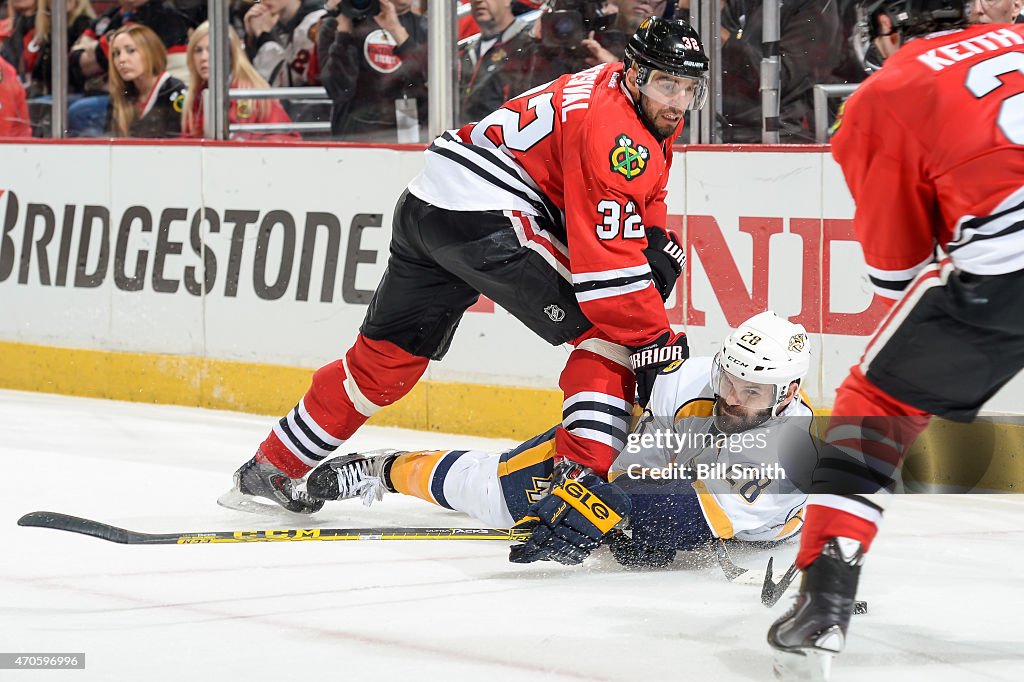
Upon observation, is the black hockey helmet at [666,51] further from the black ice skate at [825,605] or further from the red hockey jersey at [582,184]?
the black ice skate at [825,605]

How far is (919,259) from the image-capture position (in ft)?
6.97

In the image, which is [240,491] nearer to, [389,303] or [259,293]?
[389,303]

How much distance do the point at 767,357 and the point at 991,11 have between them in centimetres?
87

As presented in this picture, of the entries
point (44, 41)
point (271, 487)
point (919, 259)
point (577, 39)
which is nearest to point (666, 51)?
point (919, 259)

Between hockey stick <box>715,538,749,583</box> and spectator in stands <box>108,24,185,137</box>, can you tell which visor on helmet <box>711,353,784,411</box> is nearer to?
hockey stick <box>715,538,749,583</box>

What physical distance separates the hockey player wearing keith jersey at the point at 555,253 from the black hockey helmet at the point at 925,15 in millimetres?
917

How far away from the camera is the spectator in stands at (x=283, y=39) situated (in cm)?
529

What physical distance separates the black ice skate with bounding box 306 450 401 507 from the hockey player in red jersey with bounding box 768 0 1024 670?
1474 mm

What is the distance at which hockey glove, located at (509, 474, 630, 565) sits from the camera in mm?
2875

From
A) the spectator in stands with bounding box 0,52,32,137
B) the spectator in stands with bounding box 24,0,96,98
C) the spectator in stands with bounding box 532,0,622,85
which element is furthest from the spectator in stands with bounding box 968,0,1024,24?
the spectator in stands with bounding box 0,52,32,137

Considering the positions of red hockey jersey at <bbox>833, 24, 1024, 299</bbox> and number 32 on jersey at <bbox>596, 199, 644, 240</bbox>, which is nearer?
red hockey jersey at <bbox>833, 24, 1024, 299</bbox>

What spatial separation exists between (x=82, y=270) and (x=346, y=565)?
3.07 metres

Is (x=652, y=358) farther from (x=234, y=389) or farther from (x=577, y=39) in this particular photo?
(x=234, y=389)

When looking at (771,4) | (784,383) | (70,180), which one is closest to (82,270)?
(70,180)
